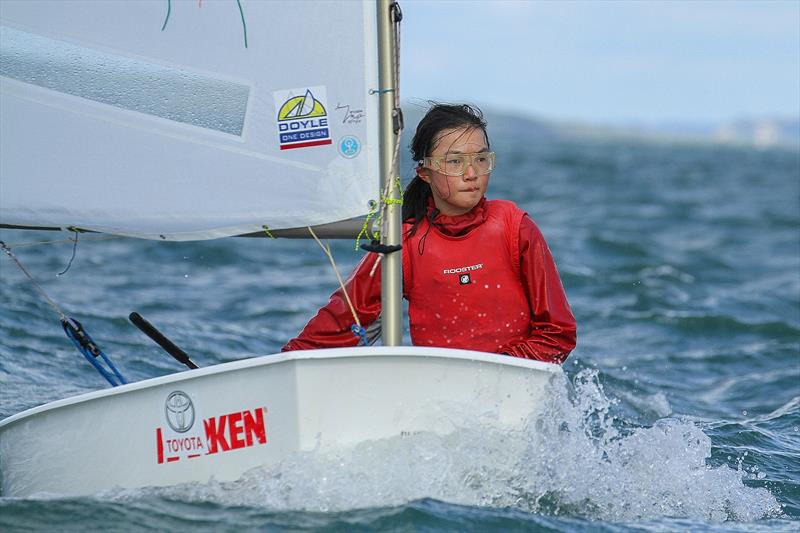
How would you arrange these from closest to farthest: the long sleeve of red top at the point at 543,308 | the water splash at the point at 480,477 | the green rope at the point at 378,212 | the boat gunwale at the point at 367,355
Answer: the boat gunwale at the point at 367,355
the water splash at the point at 480,477
the green rope at the point at 378,212
the long sleeve of red top at the point at 543,308

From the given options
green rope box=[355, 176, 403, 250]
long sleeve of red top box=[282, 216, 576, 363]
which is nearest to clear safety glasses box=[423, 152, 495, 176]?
long sleeve of red top box=[282, 216, 576, 363]

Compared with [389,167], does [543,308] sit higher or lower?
lower

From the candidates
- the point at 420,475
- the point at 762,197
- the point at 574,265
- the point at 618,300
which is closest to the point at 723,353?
the point at 618,300

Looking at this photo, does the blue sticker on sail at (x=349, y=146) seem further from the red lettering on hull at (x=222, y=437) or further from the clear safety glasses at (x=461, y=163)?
the red lettering on hull at (x=222, y=437)

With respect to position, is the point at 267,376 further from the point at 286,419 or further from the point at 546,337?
the point at 546,337

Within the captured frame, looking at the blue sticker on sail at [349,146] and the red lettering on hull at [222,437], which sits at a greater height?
the blue sticker on sail at [349,146]

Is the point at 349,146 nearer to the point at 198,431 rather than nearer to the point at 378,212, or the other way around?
the point at 378,212

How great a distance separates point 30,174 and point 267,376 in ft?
3.44

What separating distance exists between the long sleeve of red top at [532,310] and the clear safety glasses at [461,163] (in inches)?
8.2

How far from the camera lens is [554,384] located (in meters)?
3.10

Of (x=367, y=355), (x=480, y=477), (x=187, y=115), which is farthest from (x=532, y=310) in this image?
(x=187, y=115)

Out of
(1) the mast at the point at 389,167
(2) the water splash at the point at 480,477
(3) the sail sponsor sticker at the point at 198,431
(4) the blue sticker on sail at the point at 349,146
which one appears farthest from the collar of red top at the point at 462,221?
(3) the sail sponsor sticker at the point at 198,431

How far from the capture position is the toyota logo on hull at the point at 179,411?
3.10 m

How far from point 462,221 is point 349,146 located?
544 millimetres
